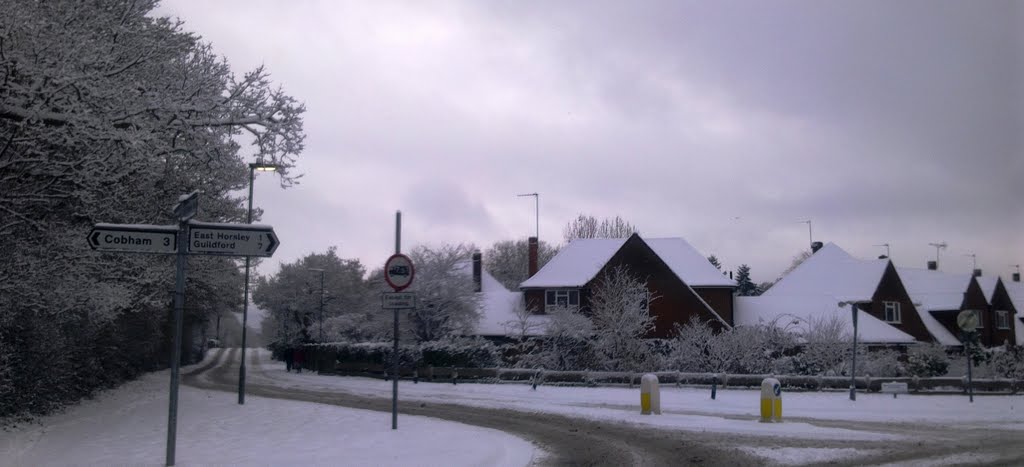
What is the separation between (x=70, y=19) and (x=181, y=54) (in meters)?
3.73

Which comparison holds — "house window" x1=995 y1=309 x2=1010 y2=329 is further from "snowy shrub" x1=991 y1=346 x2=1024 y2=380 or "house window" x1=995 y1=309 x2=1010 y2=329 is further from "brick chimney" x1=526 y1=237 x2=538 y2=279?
"brick chimney" x1=526 y1=237 x2=538 y2=279

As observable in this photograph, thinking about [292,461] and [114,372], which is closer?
[292,461]

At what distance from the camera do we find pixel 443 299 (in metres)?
42.4

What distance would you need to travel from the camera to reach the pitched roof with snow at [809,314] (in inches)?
1652

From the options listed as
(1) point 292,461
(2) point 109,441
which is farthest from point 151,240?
(2) point 109,441

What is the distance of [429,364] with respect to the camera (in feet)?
126

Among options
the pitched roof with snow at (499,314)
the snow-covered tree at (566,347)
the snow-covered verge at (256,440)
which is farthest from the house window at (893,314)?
the snow-covered verge at (256,440)

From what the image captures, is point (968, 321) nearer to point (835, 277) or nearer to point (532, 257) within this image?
point (835, 277)

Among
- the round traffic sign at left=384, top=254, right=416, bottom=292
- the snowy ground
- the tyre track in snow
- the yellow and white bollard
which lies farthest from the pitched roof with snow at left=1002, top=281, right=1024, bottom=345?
the round traffic sign at left=384, top=254, right=416, bottom=292

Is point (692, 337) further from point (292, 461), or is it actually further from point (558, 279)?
point (292, 461)

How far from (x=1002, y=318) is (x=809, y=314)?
27.3 m

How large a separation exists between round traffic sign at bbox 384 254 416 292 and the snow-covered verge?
8.79ft

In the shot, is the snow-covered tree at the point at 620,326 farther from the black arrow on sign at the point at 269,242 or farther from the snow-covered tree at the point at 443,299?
the black arrow on sign at the point at 269,242

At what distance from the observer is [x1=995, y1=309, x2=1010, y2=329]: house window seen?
5894cm
